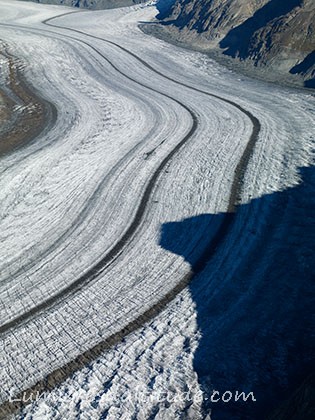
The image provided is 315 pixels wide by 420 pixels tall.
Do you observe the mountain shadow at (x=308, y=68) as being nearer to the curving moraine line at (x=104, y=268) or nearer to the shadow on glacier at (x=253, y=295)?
the curving moraine line at (x=104, y=268)

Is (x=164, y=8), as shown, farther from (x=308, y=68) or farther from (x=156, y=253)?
(x=156, y=253)

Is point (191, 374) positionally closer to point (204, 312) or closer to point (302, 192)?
point (204, 312)

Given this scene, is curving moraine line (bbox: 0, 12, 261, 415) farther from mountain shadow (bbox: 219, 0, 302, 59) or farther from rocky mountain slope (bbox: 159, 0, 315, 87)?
mountain shadow (bbox: 219, 0, 302, 59)

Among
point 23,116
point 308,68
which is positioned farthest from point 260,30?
point 23,116

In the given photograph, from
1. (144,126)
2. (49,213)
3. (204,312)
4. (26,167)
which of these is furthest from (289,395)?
(144,126)

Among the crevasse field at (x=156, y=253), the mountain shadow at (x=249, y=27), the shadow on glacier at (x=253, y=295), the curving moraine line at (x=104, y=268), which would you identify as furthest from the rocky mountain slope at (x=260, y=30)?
the shadow on glacier at (x=253, y=295)

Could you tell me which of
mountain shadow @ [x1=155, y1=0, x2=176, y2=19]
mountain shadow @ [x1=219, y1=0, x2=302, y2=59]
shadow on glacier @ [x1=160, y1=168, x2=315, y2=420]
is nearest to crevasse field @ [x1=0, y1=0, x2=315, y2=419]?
shadow on glacier @ [x1=160, y1=168, x2=315, y2=420]
